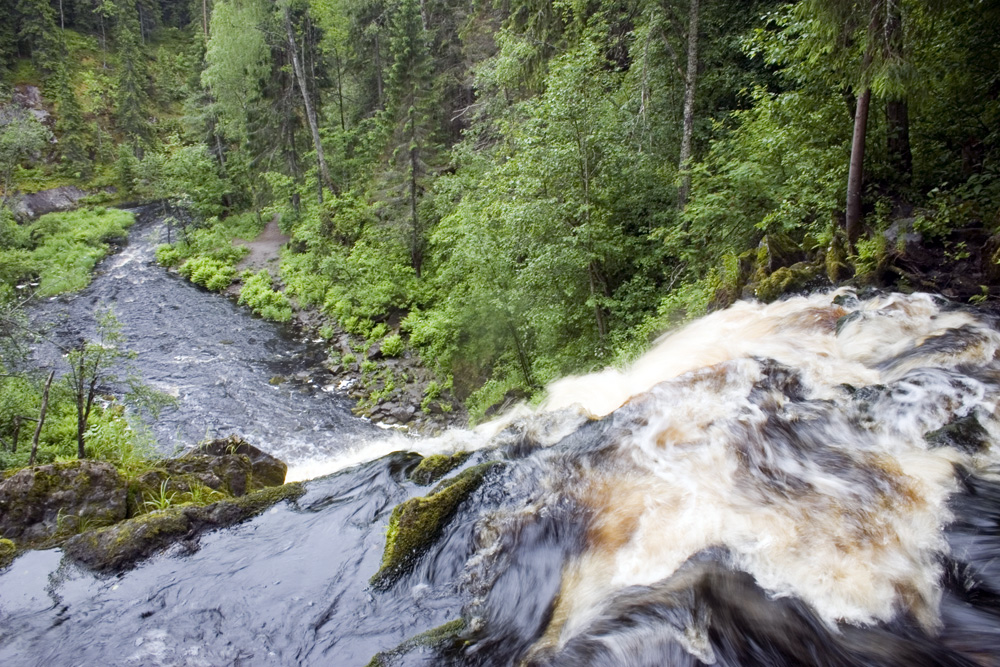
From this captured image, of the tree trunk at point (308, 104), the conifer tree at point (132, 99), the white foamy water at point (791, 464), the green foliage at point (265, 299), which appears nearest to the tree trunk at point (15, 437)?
the white foamy water at point (791, 464)

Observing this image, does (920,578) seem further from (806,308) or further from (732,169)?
(732,169)

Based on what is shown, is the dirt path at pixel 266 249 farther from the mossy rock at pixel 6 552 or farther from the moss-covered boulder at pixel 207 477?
the mossy rock at pixel 6 552

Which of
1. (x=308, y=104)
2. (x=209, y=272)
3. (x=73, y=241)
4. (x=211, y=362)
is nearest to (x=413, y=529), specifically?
(x=211, y=362)

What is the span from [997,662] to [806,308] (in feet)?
20.3

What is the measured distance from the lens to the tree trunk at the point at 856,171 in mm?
7961

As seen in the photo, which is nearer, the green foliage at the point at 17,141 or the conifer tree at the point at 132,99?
the green foliage at the point at 17,141

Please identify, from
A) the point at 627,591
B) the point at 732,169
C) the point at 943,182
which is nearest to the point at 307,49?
the point at 732,169

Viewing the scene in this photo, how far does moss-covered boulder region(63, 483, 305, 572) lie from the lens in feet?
18.5

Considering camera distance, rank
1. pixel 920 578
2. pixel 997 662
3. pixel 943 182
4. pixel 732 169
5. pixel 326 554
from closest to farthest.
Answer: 1. pixel 997 662
2. pixel 920 578
3. pixel 326 554
4. pixel 943 182
5. pixel 732 169

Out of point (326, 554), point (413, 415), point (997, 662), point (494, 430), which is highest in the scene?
point (997, 662)

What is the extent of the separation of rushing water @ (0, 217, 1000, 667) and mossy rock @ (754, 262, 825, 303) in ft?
6.85

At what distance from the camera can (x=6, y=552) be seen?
588cm

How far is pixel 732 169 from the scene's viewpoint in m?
11.4

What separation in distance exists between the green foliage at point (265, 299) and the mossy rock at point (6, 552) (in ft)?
56.1
